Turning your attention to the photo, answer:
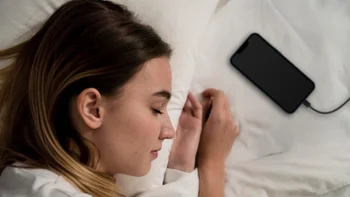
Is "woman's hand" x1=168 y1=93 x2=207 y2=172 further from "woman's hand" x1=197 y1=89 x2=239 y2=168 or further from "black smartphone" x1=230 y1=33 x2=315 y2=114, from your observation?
"black smartphone" x1=230 y1=33 x2=315 y2=114

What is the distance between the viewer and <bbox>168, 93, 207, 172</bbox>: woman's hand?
101 centimetres

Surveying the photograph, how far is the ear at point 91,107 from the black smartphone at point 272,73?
16.0 inches

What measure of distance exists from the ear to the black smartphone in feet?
1.33

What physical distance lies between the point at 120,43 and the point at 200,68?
1.14ft

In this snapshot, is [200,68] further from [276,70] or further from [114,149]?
[114,149]

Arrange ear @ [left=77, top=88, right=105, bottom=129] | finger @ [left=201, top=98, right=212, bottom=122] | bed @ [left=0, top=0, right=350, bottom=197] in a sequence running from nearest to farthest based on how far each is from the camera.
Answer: ear @ [left=77, top=88, right=105, bottom=129] → bed @ [left=0, top=0, right=350, bottom=197] → finger @ [left=201, top=98, right=212, bottom=122]

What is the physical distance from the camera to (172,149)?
103 cm

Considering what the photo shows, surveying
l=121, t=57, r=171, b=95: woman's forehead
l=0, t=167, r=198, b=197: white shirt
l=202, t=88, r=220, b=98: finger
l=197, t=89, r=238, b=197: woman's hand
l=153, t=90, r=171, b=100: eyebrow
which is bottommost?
l=0, t=167, r=198, b=197: white shirt

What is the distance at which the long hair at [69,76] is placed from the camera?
0.76 meters

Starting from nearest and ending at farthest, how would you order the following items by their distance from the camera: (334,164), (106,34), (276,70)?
1. (106,34)
2. (334,164)
3. (276,70)

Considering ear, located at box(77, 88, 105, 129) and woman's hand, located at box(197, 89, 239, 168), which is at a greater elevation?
ear, located at box(77, 88, 105, 129)

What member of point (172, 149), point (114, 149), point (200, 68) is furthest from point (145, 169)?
point (200, 68)

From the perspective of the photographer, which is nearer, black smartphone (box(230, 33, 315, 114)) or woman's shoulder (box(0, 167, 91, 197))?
woman's shoulder (box(0, 167, 91, 197))

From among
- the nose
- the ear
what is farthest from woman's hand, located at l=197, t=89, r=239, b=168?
the ear
